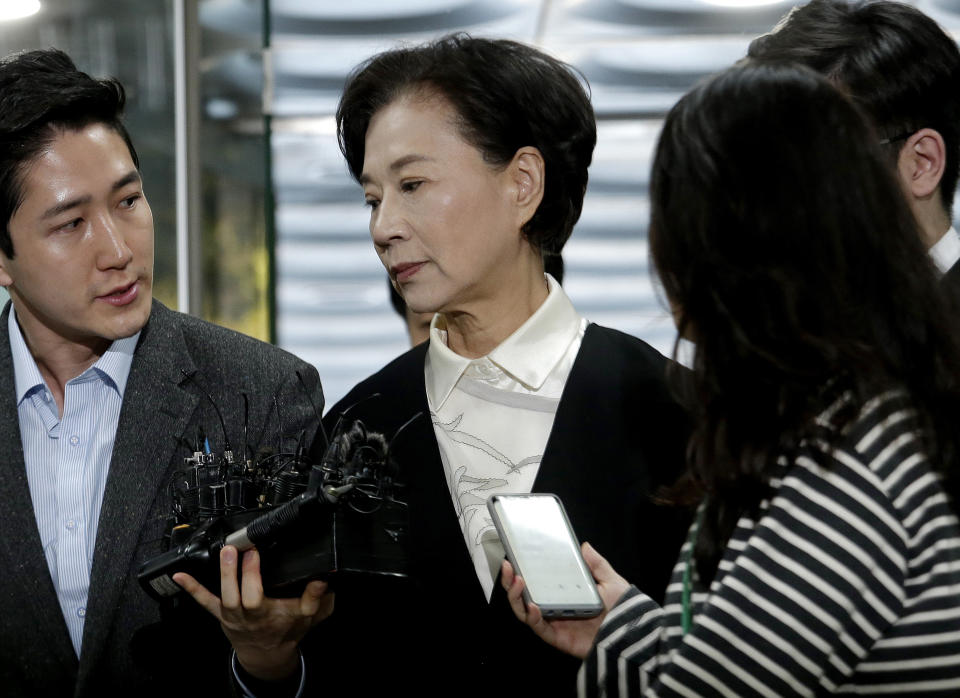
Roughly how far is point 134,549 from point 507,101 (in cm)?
92

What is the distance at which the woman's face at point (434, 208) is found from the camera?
1.79 meters

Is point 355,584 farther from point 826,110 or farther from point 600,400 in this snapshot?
point 826,110

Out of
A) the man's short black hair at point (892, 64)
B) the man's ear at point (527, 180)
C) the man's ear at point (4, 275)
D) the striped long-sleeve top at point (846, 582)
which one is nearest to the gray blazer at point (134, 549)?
the man's ear at point (4, 275)

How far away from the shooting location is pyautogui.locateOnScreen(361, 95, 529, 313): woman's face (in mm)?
1785

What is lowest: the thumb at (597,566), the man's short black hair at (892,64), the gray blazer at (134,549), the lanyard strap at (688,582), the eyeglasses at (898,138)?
the gray blazer at (134,549)

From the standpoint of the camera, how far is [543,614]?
1383 mm

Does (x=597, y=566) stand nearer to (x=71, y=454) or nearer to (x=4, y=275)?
(x=71, y=454)

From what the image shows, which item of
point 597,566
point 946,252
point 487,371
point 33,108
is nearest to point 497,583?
point 597,566

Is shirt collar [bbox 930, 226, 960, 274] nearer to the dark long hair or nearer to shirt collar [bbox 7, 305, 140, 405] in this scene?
the dark long hair

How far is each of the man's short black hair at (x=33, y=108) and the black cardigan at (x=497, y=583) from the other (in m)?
0.74

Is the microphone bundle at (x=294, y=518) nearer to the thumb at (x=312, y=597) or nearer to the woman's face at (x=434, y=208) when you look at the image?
the thumb at (x=312, y=597)

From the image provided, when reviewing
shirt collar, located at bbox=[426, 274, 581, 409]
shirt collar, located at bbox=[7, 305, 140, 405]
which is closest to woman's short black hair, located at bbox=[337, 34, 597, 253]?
shirt collar, located at bbox=[426, 274, 581, 409]

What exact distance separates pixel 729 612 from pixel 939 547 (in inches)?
8.3

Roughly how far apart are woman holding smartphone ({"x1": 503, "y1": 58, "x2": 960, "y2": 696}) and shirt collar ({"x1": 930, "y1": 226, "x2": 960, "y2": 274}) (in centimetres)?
49
